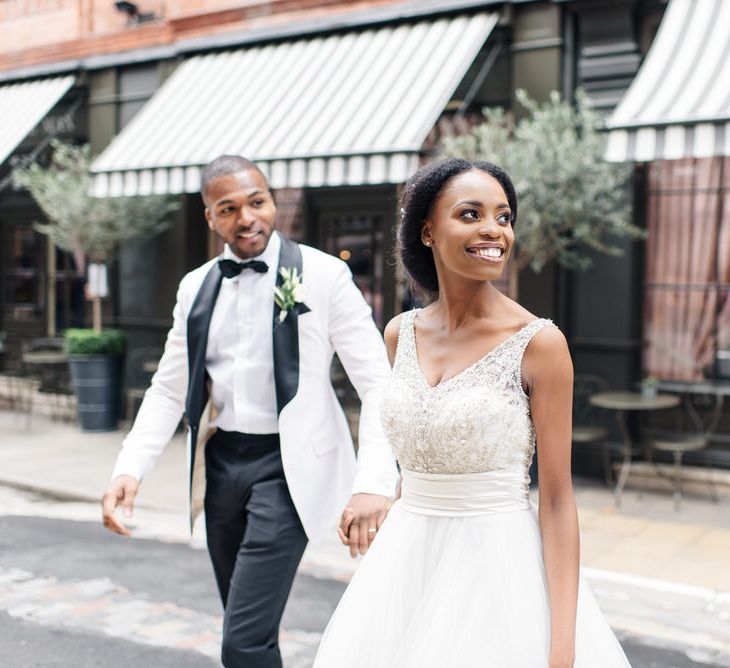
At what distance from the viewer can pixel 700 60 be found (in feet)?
23.7

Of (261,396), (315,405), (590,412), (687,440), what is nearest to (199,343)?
(261,396)

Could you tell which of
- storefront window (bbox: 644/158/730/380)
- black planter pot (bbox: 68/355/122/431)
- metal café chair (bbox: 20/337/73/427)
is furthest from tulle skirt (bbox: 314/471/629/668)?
metal café chair (bbox: 20/337/73/427)

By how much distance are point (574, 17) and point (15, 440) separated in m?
7.27

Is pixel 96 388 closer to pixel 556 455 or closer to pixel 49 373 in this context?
pixel 49 373

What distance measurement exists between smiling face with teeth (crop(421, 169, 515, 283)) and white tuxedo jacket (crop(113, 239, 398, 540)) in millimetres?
932

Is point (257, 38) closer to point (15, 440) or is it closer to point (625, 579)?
point (15, 440)

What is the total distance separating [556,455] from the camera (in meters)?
2.13

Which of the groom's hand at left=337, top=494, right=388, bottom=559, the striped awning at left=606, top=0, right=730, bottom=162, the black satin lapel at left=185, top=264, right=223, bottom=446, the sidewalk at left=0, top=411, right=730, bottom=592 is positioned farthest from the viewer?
the striped awning at left=606, top=0, right=730, bottom=162

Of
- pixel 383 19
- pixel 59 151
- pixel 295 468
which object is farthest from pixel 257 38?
pixel 295 468

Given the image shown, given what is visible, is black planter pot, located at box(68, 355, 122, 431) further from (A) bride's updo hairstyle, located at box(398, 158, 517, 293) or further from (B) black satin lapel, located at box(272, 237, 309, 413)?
(A) bride's updo hairstyle, located at box(398, 158, 517, 293)

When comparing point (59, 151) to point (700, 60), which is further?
point (59, 151)

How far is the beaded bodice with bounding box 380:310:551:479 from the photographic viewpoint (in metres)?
2.19

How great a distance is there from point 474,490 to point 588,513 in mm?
5348

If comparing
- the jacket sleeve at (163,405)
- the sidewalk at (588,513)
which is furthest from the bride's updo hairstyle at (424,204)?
the sidewalk at (588,513)
